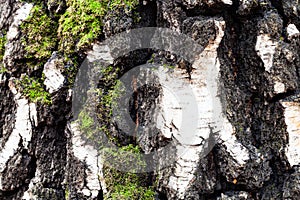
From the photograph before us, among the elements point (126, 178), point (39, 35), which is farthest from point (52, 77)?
point (126, 178)

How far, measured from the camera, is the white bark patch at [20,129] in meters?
1.98

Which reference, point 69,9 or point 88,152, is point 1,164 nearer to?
point 88,152

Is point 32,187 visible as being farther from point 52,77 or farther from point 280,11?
point 280,11

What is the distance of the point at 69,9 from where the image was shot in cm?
203

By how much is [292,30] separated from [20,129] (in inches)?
59.2

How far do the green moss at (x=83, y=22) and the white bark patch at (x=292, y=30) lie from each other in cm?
78

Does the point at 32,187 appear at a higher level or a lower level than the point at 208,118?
lower

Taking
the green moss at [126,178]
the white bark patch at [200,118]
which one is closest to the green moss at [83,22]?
the white bark patch at [200,118]

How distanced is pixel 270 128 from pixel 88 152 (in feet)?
2.99

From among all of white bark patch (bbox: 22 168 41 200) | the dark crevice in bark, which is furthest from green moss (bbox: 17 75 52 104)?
the dark crevice in bark

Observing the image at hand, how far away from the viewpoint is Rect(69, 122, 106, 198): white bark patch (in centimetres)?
185

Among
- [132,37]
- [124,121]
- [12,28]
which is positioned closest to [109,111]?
[124,121]

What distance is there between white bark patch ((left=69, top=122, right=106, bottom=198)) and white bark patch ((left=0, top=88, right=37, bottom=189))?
27 cm

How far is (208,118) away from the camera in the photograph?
68.8 inches
